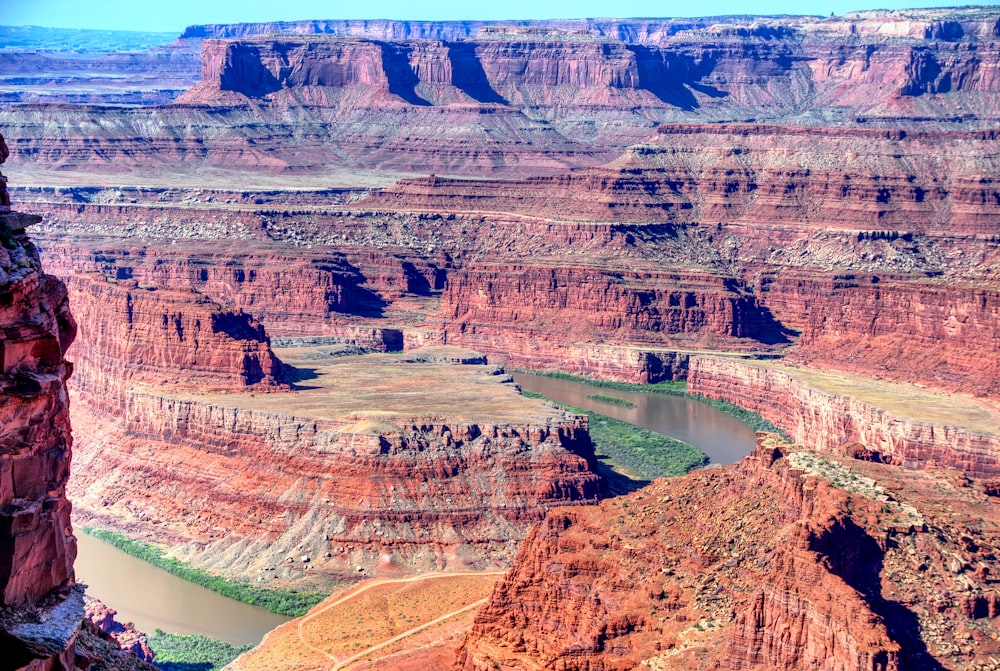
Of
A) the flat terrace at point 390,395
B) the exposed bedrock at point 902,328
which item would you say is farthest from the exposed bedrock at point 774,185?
the flat terrace at point 390,395

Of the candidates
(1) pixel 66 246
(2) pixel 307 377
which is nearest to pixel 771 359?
(2) pixel 307 377

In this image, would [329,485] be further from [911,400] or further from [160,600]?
[911,400]

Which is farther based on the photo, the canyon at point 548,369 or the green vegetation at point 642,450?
the green vegetation at point 642,450

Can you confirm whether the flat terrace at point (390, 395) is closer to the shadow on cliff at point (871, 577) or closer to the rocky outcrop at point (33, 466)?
the shadow on cliff at point (871, 577)

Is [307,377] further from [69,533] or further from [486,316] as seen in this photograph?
[69,533]

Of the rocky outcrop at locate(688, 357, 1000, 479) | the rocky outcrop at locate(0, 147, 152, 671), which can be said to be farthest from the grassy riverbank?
the rocky outcrop at locate(0, 147, 152, 671)

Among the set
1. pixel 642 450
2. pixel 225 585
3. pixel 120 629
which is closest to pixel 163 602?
pixel 225 585

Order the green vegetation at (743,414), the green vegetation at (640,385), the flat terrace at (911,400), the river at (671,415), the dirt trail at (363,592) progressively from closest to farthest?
the dirt trail at (363,592)
the flat terrace at (911,400)
the river at (671,415)
the green vegetation at (743,414)
the green vegetation at (640,385)
